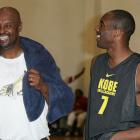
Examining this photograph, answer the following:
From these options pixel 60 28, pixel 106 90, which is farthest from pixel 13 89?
pixel 60 28

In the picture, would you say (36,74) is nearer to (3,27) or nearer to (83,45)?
(3,27)

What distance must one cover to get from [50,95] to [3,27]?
55 centimetres

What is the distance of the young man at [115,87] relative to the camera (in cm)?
264

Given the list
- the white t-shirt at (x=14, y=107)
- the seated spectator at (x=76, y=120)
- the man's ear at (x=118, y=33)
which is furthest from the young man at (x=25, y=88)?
the seated spectator at (x=76, y=120)

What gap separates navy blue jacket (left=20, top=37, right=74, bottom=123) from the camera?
287 cm

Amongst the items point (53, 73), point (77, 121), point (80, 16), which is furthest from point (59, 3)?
point (53, 73)

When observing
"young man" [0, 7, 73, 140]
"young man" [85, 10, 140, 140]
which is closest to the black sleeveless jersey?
"young man" [85, 10, 140, 140]

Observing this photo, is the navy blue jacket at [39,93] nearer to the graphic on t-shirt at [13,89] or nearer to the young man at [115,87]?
the graphic on t-shirt at [13,89]

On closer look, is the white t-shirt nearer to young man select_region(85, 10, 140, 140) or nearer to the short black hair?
young man select_region(85, 10, 140, 140)

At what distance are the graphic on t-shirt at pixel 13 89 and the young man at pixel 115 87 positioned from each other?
1.55 feet

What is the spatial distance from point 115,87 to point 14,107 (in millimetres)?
663

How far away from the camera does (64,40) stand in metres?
Result: 7.44

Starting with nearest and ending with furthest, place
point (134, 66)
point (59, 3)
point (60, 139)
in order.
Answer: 1. point (134, 66)
2. point (60, 139)
3. point (59, 3)

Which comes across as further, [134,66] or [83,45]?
[83,45]
